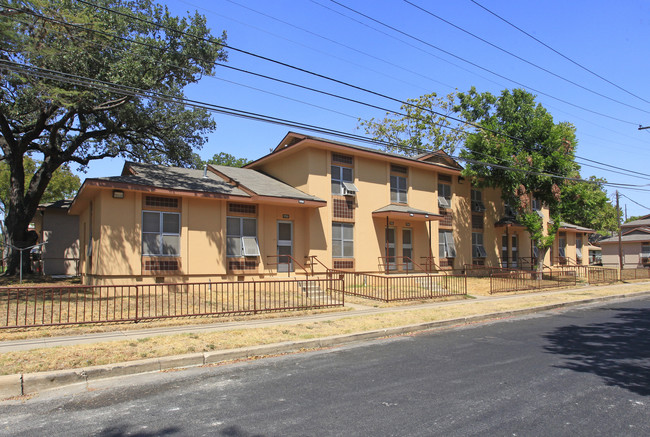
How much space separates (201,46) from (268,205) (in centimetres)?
729

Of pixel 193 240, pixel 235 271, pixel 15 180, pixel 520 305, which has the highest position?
pixel 15 180

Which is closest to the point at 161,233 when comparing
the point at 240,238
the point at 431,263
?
the point at 240,238

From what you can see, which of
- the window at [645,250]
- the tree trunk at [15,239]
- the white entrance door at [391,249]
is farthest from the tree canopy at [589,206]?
the tree trunk at [15,239]

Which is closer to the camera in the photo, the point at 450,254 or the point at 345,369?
the point at 345,369

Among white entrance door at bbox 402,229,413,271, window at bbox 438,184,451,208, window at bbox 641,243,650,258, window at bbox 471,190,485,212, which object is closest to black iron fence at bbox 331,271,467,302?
white entrance door at bbox 402,229,413,271

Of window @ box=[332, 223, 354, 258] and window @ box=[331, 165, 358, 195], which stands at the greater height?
window @ box=[331, 165, 358, 195]

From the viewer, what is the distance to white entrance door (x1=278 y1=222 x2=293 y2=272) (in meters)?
20.2

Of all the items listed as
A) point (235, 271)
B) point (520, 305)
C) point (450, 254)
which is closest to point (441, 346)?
point (520, 305)

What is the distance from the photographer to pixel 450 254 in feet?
88.2

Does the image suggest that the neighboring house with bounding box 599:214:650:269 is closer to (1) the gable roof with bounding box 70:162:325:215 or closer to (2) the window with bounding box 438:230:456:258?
(2) the window with bounding box 438:230:456:258

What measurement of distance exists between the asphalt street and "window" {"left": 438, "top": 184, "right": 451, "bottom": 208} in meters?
18.2

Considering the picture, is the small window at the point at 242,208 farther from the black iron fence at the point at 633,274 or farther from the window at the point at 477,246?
the black iron fence at the point at 633,274

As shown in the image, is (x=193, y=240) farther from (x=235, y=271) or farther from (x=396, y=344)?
(x=396, y=344)

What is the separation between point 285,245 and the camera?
2064 cm
